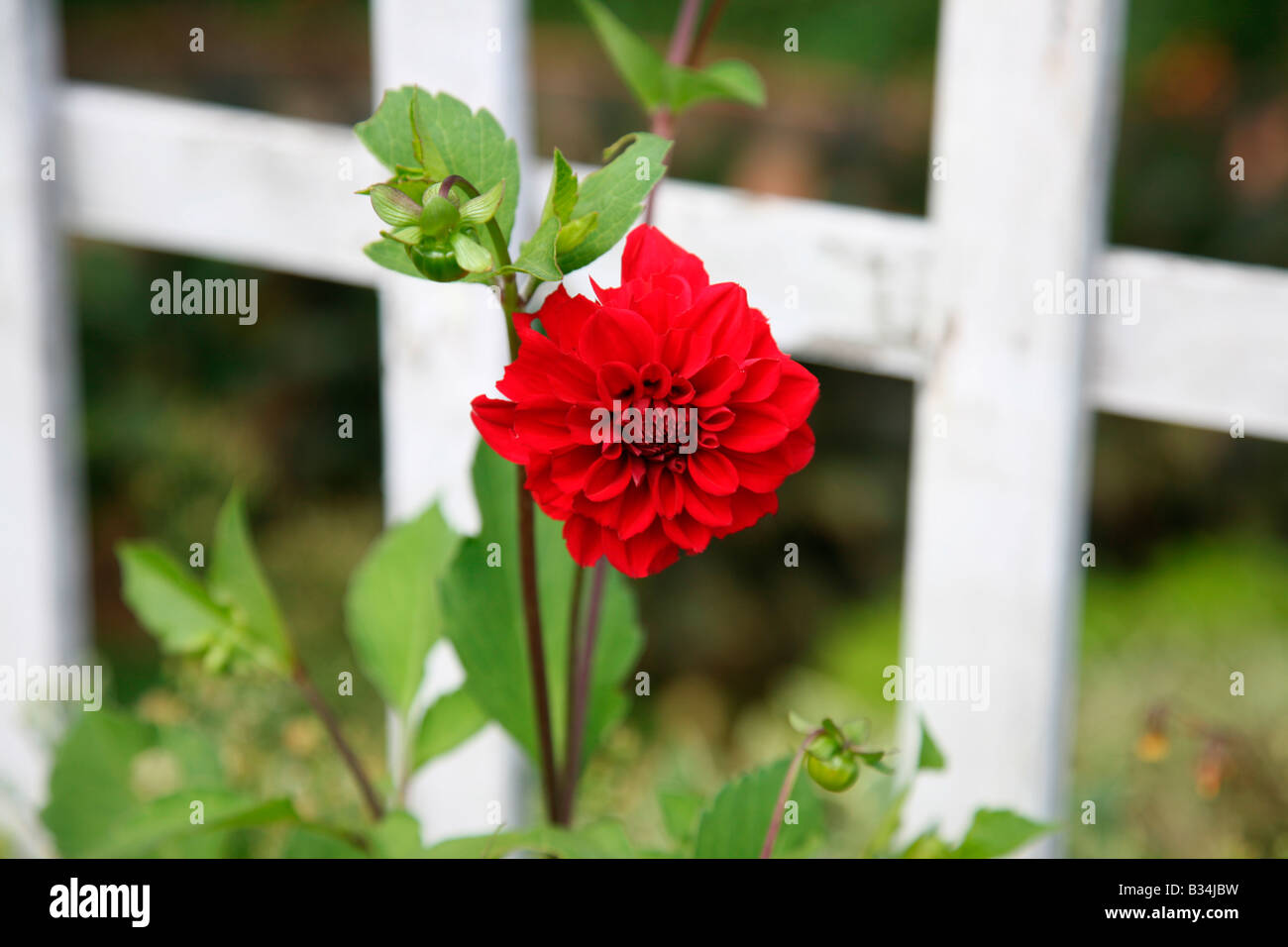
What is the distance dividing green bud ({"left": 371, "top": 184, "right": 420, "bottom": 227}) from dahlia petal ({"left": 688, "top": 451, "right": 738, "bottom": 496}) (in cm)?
11

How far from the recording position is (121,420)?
5.52 ft

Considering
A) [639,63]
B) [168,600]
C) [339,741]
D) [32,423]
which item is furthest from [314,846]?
[32,423]

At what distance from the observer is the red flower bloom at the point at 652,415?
15.3 inches

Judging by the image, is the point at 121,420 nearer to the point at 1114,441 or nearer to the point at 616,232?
the point at 1114,441

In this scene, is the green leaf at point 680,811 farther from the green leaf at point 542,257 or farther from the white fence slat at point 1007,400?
the green leaf at point 542,257

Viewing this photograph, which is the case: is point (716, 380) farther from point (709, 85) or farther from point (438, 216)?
point (709, 85)

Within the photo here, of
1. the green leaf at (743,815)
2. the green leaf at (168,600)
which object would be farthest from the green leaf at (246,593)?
the green leaf at (743,815)

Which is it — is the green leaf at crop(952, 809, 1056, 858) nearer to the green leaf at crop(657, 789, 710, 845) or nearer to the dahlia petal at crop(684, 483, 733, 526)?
the green leaf at crop(657, 789, 710, 845)

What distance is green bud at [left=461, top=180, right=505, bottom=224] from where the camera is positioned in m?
0.39

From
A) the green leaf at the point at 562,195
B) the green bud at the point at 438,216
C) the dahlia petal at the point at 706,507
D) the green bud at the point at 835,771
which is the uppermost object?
the green leaf at the point at 562,195

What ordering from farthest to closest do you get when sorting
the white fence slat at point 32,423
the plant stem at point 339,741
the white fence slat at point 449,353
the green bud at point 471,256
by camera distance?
the white fence slat at point 32,423 < the white fence slat at point 449,353 < the plant stem at point 339,741 < the green bud at point 471,256

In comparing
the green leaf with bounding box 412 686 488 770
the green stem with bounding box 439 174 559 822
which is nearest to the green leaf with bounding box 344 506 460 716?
the green leaf with bounding box 412 686 488 770

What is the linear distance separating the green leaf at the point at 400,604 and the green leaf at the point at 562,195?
0.32 meters
